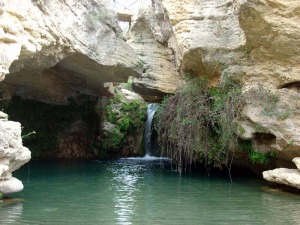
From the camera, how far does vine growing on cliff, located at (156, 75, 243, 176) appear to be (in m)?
11.5

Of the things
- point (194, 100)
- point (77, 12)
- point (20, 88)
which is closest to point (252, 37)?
point (194, 100)

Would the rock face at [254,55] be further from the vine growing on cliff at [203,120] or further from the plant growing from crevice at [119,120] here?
the plant growing from crevice at [119,120]

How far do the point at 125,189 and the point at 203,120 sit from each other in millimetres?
3829

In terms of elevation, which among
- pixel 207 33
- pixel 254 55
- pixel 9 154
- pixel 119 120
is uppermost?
pixel 207 33

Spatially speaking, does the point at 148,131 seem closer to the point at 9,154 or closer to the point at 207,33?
the point at 207,33

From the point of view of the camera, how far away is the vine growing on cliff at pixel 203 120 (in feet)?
37.9

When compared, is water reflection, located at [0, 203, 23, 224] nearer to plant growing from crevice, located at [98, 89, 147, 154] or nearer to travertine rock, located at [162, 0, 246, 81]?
travertine rock, located at [162, 0, 246, 81]

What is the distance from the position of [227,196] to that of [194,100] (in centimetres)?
430

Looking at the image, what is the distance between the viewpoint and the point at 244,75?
1141cm

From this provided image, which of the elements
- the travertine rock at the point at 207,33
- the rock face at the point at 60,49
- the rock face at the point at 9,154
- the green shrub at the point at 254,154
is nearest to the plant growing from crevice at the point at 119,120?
the rock face at the point at 60,49

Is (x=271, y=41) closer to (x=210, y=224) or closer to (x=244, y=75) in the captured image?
(x=244, y=75)

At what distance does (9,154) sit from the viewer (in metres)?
7.47

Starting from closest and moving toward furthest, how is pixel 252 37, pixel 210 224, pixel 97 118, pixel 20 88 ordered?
1. pixel 210 224
2. pixel 252 37
3. pixel 20 88
4. pixel 97 118

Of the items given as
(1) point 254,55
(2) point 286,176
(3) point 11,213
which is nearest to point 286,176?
(2) point 286,176
